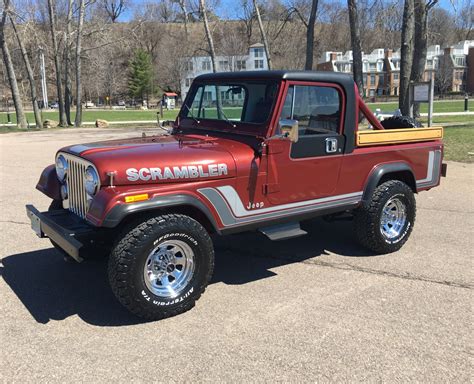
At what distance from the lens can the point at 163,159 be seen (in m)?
3.62

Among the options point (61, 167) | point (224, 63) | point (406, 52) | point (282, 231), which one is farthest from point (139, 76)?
point (282, 231)

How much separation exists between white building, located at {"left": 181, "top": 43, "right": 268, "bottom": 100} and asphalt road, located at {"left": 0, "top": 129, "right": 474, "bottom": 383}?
40788mm

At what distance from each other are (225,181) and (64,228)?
1304mm

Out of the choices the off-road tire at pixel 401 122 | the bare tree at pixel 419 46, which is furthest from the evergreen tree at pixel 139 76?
the off-road tire at pixel 401 122

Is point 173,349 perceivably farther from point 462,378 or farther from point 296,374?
point 462,378

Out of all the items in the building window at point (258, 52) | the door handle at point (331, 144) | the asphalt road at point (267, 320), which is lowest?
the asphalt road at point (267, 320)

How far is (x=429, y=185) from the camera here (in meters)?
5.48

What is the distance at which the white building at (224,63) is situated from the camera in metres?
58.3

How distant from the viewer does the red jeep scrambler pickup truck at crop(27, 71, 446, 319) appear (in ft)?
11.4

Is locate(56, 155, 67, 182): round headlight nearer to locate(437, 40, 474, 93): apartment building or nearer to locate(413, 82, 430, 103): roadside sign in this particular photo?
locate(413, 82, 430, 103): roadside sign

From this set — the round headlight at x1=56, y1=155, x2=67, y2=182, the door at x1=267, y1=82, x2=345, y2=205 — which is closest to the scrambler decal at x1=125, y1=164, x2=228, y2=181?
the door at x1=267, y1=82, x2=345, y2=205

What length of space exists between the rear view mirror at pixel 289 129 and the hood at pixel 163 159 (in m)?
0.33

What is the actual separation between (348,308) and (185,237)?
140cm

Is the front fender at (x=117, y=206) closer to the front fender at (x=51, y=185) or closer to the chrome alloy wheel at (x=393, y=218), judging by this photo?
the front fender at (x=51, y=185)
